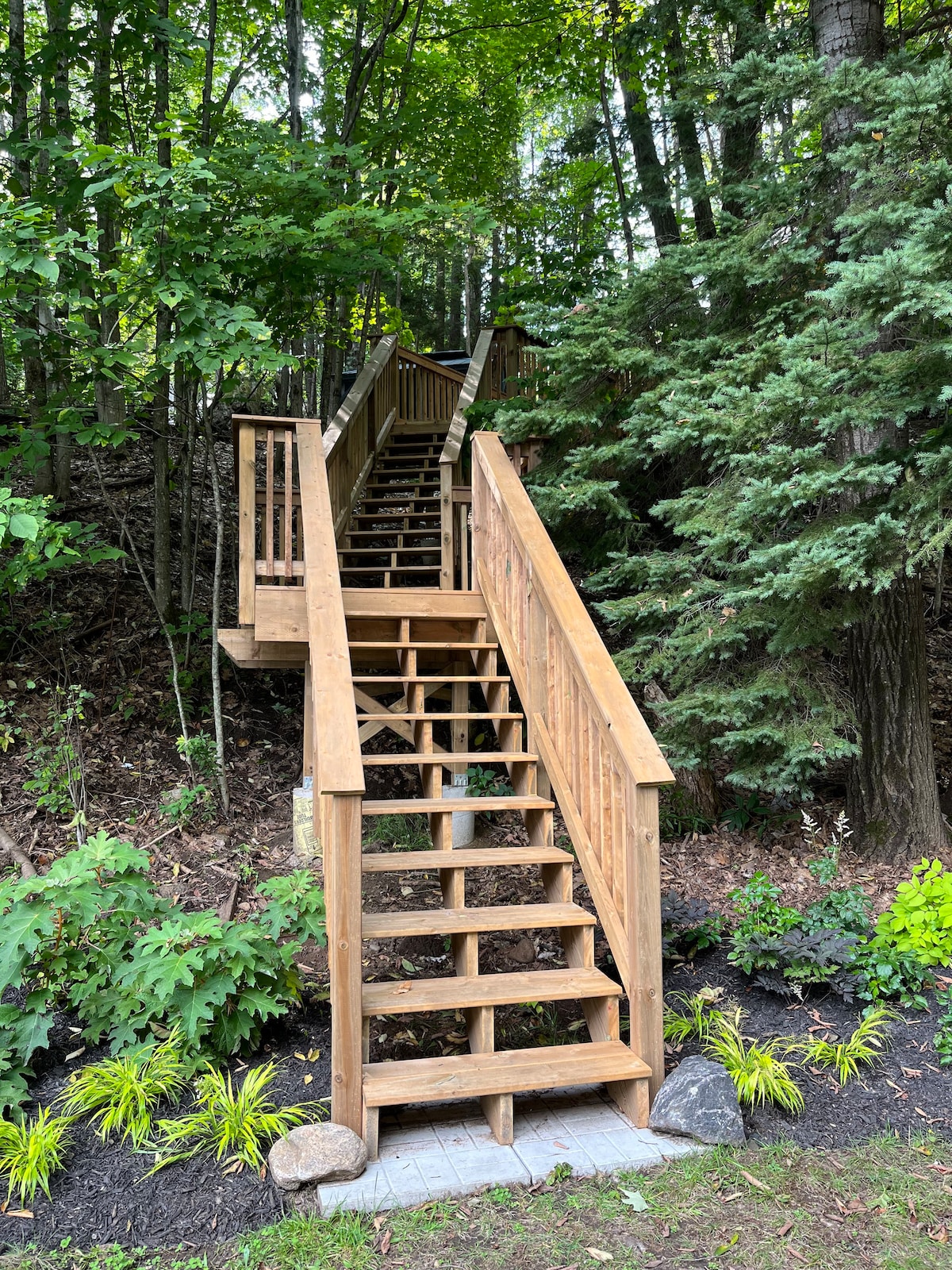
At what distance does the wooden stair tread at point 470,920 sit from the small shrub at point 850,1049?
963mm

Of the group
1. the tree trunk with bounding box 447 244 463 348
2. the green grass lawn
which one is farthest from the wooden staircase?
the tree trunk with bounding box 447 244 463 348

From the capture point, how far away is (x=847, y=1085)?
3160mm

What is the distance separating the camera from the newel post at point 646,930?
3.01 metres

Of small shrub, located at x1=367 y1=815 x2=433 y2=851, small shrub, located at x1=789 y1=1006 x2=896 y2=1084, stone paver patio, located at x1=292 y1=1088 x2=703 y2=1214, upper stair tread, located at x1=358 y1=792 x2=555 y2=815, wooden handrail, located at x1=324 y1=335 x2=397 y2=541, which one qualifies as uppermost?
wooden handrail, located at x1=324 y1=335 x2=397 y2=541

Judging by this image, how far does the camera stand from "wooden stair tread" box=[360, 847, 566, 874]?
3438 millimetres

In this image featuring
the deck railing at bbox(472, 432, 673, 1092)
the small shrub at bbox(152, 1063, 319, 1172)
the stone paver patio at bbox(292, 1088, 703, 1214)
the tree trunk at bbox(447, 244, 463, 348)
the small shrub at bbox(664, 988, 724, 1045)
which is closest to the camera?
the stone paver patio at bbox(292, 1088, 703, 1214)

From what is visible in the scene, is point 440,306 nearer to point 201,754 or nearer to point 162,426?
point 162,426

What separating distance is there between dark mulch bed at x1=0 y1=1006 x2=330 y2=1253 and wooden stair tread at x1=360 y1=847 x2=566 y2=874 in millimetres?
1104

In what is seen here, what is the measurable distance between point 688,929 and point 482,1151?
168cm

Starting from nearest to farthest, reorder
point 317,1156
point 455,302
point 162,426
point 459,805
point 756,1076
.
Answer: point 317,1156, point 756,1076, point 459,805, point 162,426, point 455,302

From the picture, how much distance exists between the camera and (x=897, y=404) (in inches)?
149

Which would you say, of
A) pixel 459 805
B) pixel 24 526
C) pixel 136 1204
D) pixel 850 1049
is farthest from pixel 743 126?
pixel 136 1204

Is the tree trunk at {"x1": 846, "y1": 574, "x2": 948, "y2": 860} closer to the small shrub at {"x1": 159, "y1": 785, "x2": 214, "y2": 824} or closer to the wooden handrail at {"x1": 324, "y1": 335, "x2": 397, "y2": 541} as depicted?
the wooden handrail at {"x1": 324, "y1": 335, "x2": 397, "y2": 541}

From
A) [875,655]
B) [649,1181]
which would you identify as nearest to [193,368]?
[875,655]
